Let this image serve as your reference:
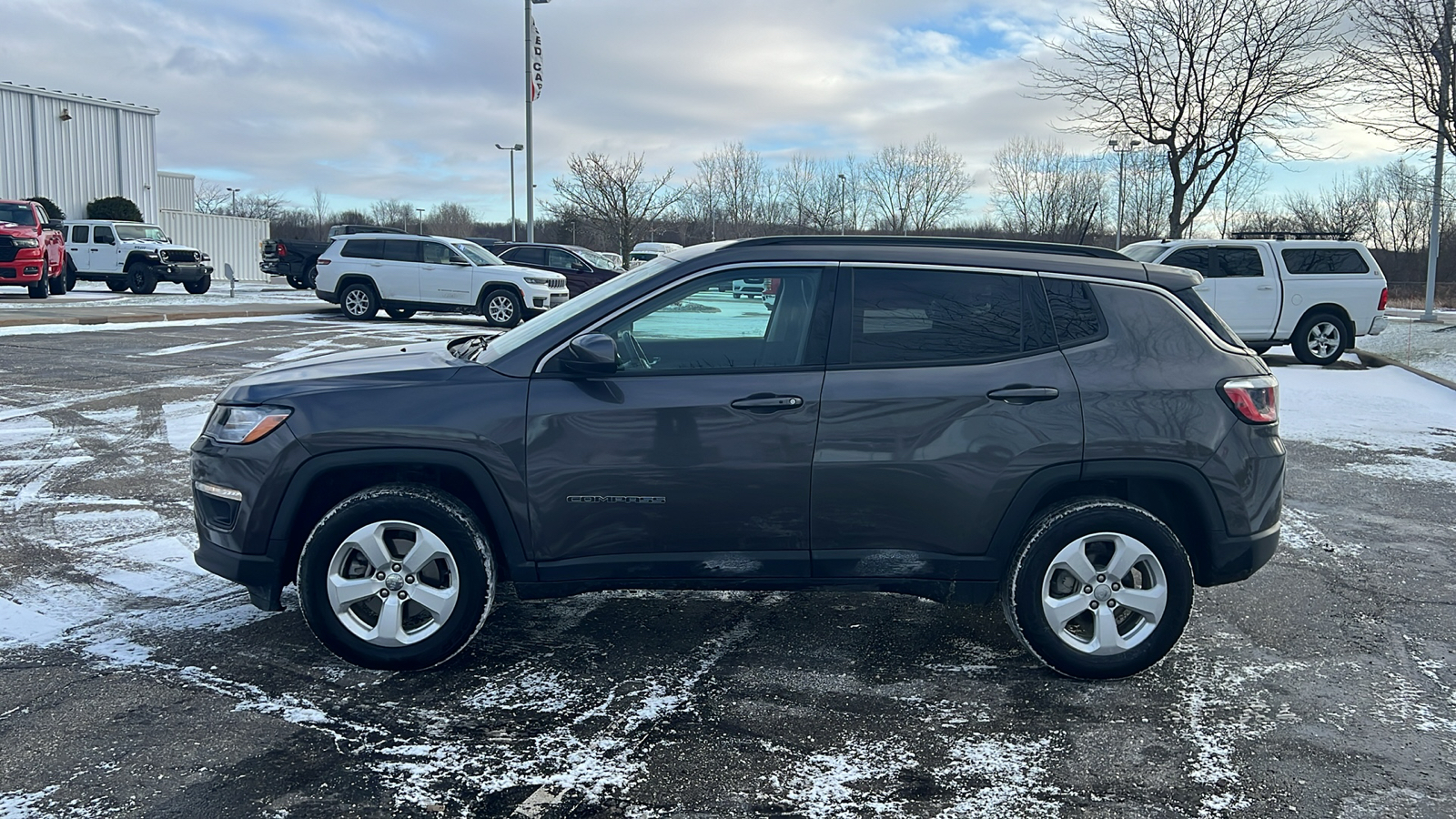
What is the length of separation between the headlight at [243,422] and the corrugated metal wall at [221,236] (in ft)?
148

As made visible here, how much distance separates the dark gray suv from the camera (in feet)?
12.9

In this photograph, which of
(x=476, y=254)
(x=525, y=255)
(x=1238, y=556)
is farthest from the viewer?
(x=525, y=255)

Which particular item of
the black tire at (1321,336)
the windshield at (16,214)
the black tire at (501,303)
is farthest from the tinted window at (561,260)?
the black tire at (1321,336)

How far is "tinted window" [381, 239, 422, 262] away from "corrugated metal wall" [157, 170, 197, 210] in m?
33.2

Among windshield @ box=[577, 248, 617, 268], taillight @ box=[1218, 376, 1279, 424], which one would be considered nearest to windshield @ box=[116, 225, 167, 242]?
windshield @ box=[577, 248, 617, 268]

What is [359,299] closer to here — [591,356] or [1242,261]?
[1242,261]

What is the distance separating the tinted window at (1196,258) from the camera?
1510 cm

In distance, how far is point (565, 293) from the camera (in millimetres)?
22156

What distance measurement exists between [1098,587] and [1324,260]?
559 inches

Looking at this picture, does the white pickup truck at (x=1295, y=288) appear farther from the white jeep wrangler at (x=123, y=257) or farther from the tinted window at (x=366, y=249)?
the white jeep wrangler at (x=123, y=257)

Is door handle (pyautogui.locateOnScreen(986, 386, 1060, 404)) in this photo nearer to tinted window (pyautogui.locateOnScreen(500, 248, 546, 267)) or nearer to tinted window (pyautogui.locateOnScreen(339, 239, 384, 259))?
tinted window (pyautogui.locateOnScreen(339, 239, 384, 259))

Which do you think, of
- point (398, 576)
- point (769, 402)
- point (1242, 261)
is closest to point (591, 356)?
point (769, 402)

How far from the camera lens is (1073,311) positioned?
417 centimetres

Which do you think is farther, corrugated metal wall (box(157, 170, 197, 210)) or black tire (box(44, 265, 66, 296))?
corrugated metal wall (box(157, 170, 197, 210))
